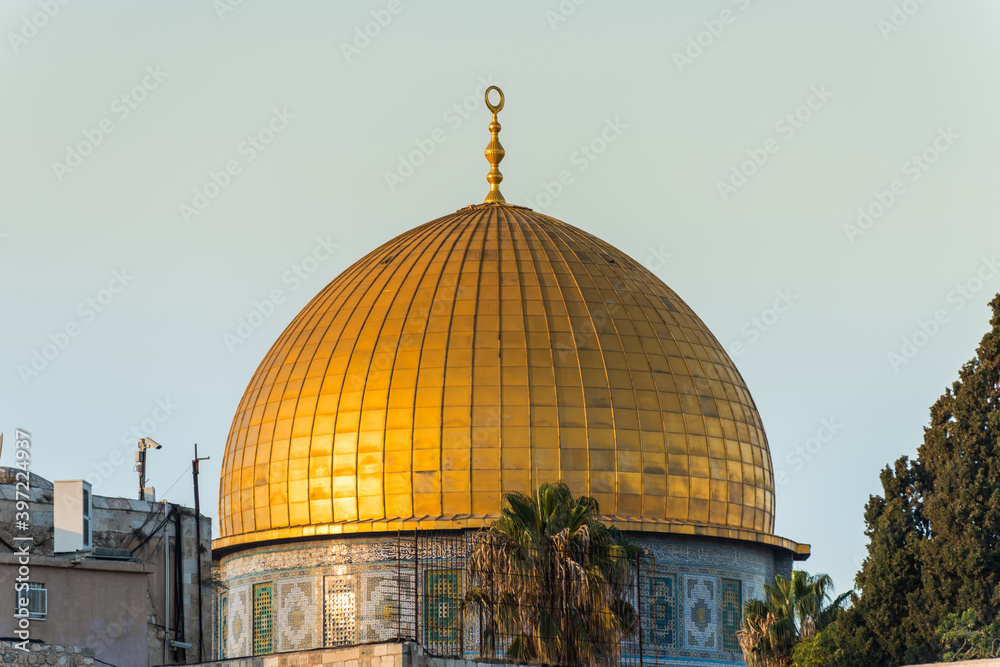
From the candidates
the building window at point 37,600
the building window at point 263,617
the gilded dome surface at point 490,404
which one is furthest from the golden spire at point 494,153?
the building window at point 37,600

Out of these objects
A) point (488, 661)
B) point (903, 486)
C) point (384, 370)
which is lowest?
point (488, 661)

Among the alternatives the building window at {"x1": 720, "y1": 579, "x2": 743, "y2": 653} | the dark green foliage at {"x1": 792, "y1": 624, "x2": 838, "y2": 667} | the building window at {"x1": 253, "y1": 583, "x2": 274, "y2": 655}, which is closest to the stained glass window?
the building window at {"x1": 720, "y1": 579, "x2": 743, "y2": 653}

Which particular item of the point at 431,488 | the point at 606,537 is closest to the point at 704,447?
the point at 431,488

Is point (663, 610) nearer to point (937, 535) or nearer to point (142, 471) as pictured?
point (937, 535)

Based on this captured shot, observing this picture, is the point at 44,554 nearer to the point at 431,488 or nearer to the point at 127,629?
the point at 127,629

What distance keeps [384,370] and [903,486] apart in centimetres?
964

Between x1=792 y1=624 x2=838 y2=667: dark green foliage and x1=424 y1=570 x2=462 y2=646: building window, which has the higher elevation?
x1=424 y1=570 x2=462 y2=646: building window

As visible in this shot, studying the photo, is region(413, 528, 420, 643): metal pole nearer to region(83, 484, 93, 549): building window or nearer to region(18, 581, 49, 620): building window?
region(83, 484, 93, 549): building window

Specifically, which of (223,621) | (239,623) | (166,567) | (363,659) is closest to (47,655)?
(363,659)

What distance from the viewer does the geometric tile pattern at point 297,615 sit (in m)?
38.2

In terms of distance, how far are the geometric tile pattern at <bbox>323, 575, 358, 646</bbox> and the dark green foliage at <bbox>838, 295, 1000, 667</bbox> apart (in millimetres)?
8862

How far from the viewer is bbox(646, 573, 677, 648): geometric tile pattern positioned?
37.6 meters

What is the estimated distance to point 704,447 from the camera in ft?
128

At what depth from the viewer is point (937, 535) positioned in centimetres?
3231
